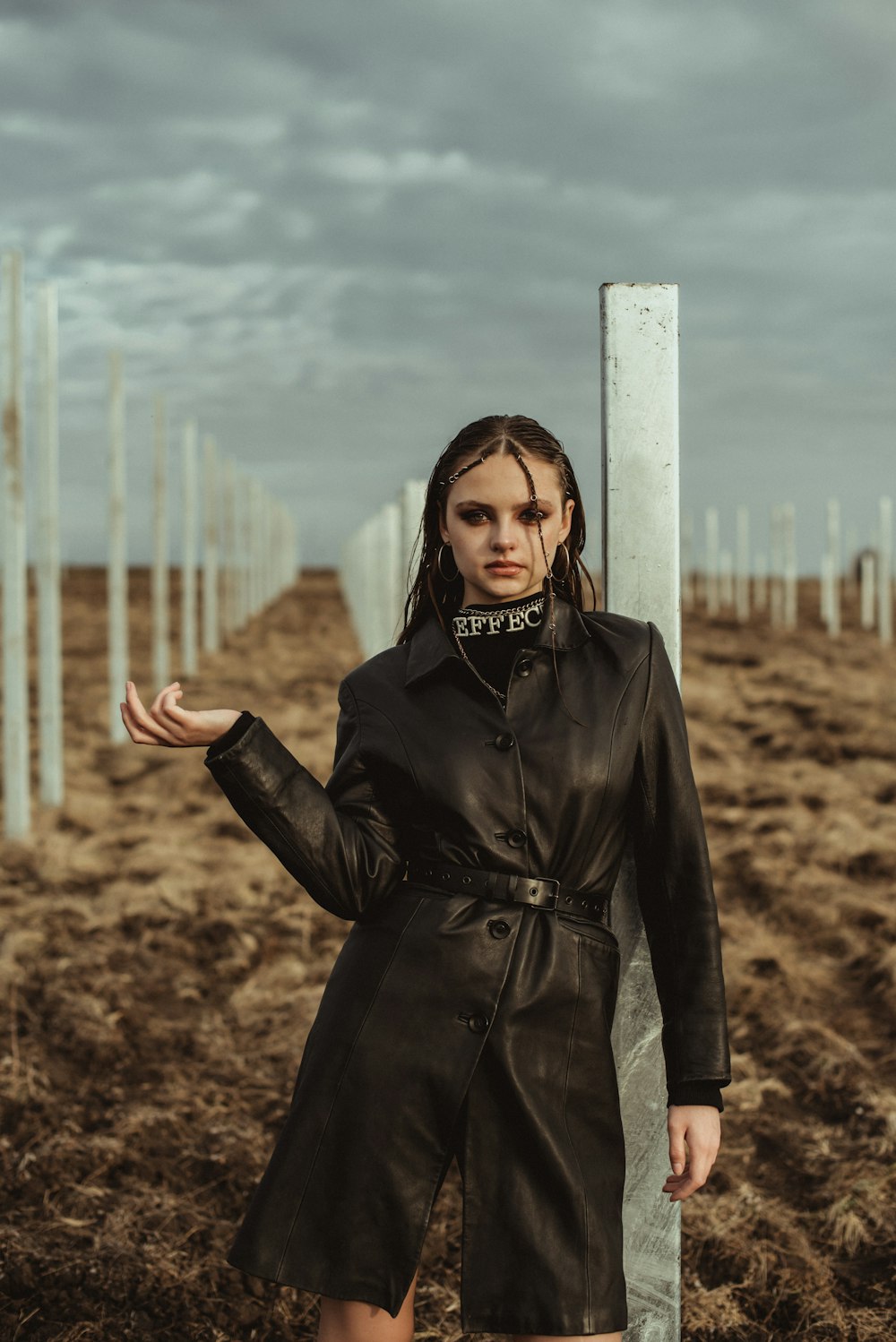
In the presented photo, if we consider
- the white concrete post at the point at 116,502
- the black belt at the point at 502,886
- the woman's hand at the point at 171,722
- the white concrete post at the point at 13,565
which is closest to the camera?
the woman's hand at the point at 171,722

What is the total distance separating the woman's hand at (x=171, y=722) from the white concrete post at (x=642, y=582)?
0.79m

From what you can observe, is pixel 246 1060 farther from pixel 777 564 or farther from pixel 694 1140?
pixel 777 564

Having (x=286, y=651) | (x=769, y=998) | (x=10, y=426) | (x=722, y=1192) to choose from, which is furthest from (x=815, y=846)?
(x=286, y=651)

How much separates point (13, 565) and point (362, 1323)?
27.1ft

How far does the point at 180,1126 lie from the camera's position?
14.5 ft

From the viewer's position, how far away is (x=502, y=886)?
195 centimetres

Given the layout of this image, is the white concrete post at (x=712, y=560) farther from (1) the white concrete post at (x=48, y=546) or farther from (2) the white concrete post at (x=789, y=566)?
(1) the white concrete post at (x=48, y=546)

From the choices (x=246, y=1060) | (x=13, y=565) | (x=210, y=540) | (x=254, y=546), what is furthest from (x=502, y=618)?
(x=254, y=546)

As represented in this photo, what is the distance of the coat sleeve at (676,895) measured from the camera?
1964mm

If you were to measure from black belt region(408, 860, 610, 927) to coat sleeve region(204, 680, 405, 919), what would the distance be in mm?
92

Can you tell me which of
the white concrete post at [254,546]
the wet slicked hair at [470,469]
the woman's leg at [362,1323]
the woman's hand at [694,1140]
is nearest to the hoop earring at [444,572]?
the wet slicked hair at [470,469]

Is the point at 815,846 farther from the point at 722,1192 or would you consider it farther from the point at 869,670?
the point at 869,670

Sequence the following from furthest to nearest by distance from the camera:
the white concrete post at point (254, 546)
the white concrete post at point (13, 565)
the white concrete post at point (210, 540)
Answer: the white concrete post at point (254, 546), the white concrete post at point (210, 540), the white concrete post at point (13, 565)

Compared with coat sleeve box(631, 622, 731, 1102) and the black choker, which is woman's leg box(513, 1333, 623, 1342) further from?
the black choker
